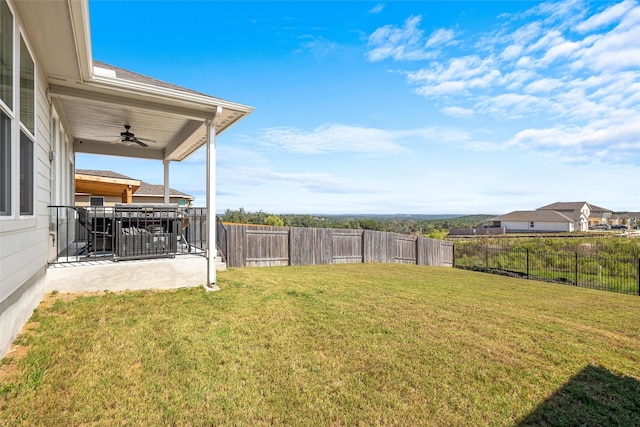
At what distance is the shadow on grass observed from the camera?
2.39 metres

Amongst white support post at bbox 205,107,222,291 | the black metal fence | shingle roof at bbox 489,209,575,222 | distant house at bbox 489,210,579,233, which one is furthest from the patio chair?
shingle roof at bbox 489,209,575,222

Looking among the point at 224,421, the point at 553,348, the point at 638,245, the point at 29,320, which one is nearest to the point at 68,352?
the point at 29,320

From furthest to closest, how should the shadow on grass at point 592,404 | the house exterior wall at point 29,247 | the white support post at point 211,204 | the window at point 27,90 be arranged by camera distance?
the white support post at point 211,204
the window at point 27,90
the house exterior wall at point 29,247
the shadow on grass at point 592,404

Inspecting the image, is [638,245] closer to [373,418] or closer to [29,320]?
[373,418]

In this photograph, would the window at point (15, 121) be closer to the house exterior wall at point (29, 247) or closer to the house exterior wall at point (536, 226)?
the house exterior wall at point (29, 247)

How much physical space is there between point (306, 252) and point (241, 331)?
7.90 metres

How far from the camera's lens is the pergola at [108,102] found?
10.9ft

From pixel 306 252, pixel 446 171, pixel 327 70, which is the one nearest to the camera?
pixel 306 252

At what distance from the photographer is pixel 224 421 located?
7.63ft

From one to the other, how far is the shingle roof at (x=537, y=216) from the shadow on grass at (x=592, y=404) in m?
51.9

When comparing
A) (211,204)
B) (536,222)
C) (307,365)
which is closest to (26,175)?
(211,204)

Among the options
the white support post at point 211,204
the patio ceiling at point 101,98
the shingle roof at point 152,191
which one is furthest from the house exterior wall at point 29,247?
the shingle roof at point 152,191

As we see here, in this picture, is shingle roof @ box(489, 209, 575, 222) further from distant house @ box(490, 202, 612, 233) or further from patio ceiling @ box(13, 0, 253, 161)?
patio ceiling @ box(13, 0, 253, 161)

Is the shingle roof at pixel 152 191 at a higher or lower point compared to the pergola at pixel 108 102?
lower
